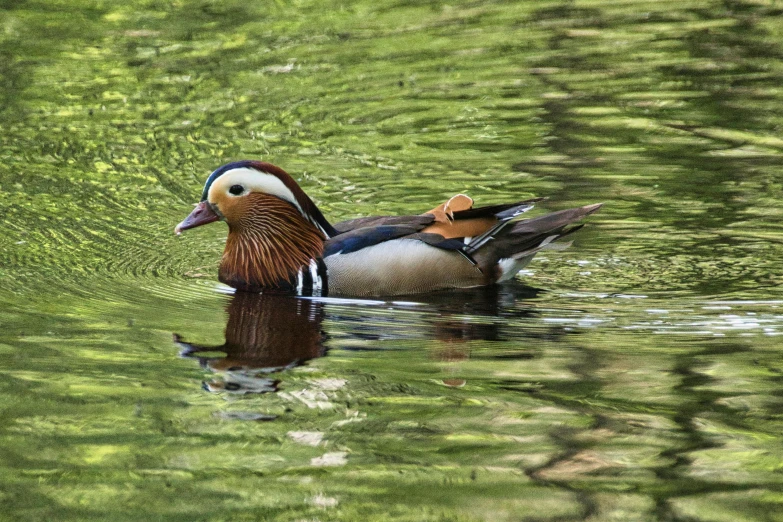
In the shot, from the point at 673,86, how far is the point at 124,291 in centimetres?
663

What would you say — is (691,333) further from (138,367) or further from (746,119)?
(746,119)

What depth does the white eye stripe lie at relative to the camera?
29.0 ft

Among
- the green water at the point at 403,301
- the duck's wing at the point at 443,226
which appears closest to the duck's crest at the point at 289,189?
the duck's wing at the point at 443,226

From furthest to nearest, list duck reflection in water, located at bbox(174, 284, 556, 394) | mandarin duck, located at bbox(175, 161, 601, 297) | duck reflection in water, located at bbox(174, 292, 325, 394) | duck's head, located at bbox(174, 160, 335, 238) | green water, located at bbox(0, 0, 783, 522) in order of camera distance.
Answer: duck's head, located at bbox(174, 160, 335, 238) < mandarin duck, located at bbox(175, 161, 601, 297) < duck reflection in water, located at bbox(174, 284, 556, 394) < duck reflection in water, located at bbox(174, 292, 325, 394) < green water, located at bbox(0, 0, 783, 522)

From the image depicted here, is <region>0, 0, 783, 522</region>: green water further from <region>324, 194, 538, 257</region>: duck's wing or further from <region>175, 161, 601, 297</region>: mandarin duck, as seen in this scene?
<region>324, 194, 538, 257</region>: duck's wing

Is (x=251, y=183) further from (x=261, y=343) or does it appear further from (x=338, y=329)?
(x=261, y=343)

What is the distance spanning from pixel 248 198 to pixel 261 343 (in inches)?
74.3

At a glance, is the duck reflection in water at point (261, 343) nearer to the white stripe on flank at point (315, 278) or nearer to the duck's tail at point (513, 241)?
the white stripe on flank at point (315, 278)

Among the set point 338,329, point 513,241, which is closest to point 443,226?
point 513,241

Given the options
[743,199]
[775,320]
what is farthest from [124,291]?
[743,199]

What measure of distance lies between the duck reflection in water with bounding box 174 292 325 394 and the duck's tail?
1191mm

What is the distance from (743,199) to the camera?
33.1 ft

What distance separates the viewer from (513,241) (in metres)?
8.88

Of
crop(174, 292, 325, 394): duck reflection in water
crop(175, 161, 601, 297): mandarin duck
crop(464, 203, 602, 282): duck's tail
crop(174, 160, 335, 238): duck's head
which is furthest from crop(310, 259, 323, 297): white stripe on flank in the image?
crop(464, 203, 602, 282): duck's tail
